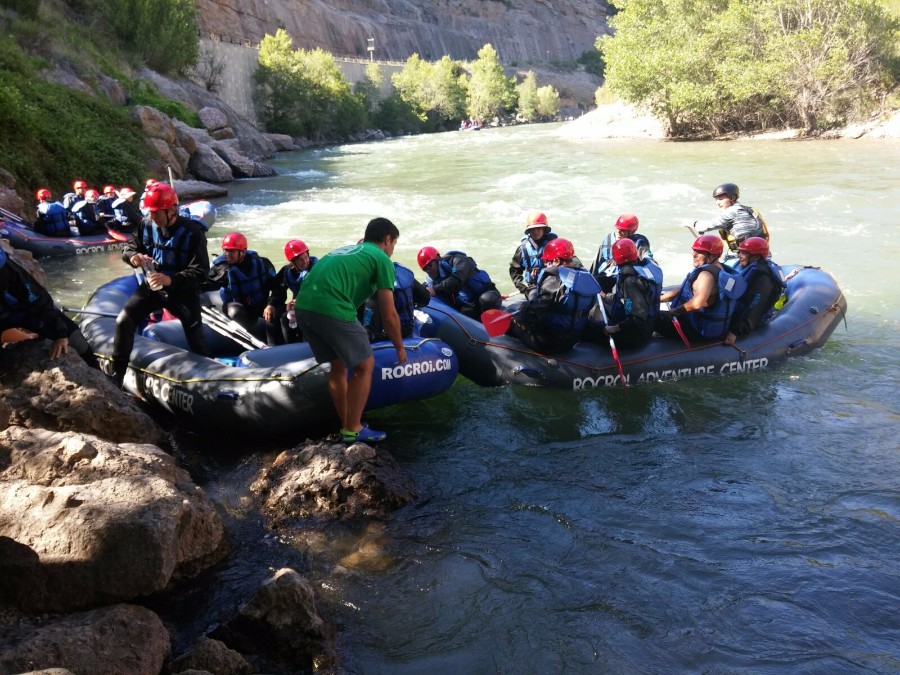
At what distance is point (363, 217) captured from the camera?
16281 mm

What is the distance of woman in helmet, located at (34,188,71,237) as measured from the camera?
41.0 feet

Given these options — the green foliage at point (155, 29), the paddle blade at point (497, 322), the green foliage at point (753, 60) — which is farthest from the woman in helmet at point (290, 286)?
the green foliage at point (155, 29)

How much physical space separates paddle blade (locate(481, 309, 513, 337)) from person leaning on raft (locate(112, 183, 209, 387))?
240 cm

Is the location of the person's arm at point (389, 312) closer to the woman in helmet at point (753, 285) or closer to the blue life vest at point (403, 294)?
the blue life vest at point (403, 294)

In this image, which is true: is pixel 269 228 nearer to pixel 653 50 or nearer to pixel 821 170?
pixel 821 170

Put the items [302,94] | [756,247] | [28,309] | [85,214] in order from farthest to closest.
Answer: [302,94] < [85,214] < [756,247] < [28,309]

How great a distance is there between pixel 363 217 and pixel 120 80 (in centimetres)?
1344

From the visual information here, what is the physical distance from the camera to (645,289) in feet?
20.7

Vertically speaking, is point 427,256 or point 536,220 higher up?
point 536,220

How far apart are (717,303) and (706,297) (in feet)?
0.56

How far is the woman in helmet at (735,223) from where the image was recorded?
24.9 feet

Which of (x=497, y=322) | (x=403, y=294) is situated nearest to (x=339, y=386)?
(x=403, y=294)

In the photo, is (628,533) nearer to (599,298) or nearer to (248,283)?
(599,298)

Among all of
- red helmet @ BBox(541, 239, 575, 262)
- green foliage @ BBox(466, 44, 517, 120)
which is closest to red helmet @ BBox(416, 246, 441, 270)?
red helmet @ BBox(541, 239, 575, 262)
